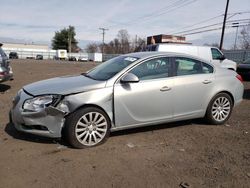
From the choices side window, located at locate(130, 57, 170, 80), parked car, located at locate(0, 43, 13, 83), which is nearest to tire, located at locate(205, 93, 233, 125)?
side window, located at locate(130, 57, 170, 80)

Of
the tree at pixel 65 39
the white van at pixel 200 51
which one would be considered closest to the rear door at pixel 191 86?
the white van at pixel 200 51

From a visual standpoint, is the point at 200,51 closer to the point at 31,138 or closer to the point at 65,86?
the point at 65,86

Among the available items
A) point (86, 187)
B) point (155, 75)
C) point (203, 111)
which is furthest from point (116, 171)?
point (203, 111)

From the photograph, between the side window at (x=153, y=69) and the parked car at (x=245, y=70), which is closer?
the side window at (x=153, y=69)

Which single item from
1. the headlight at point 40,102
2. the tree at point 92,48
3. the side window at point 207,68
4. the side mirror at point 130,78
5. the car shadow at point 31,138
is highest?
the side window at point 207,68

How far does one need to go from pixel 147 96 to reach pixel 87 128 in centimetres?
123

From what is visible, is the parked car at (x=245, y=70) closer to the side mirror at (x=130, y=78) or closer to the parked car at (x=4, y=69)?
the parked car at (x=4, y=69)

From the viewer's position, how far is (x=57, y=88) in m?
5.29

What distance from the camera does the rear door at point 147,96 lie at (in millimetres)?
5430

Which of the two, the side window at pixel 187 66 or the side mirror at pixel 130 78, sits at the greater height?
the side window at pixel 187 66

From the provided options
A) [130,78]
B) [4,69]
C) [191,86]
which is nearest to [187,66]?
[191,86]

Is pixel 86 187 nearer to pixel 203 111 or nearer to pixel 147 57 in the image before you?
pixel 147 57

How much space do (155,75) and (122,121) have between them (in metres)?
1.06

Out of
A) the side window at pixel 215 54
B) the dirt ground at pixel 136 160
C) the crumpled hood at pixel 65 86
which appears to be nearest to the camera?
the dirt ground at pixel 136 160
